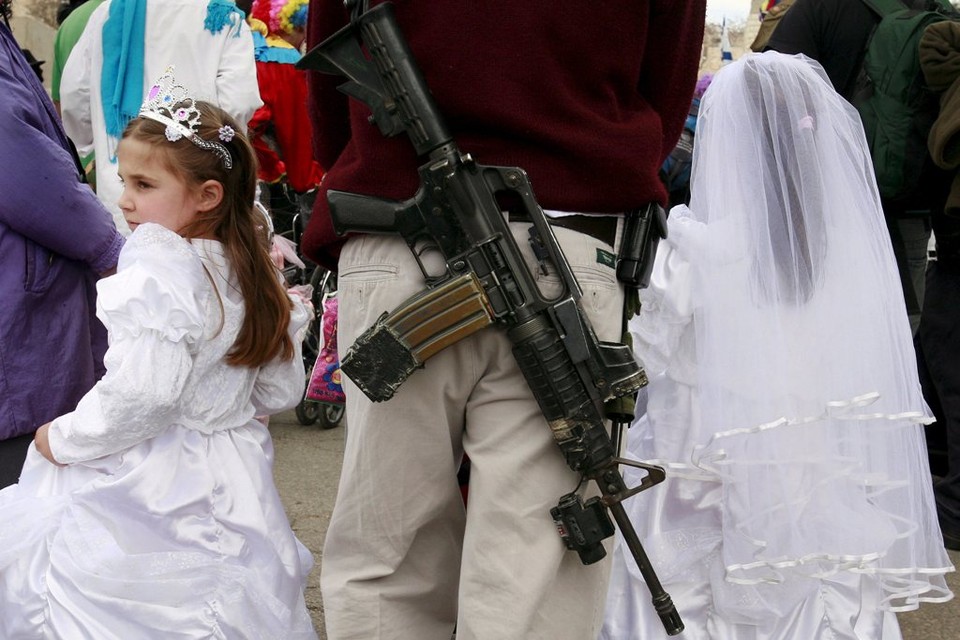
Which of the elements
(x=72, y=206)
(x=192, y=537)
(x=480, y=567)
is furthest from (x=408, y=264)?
(x=72, y=206)

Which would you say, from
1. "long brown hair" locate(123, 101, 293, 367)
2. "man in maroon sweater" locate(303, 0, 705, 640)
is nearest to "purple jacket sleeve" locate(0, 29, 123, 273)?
"long brown hair" locate(123, 101, 293, 367)

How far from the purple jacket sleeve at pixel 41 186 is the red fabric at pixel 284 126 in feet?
7.73

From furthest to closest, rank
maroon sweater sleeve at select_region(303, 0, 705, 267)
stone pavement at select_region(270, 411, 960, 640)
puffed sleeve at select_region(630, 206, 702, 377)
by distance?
stone pavement at select_region(270, 411, 960, 640)
puffed sleeve at select_region(630, 206, 702, 377)
maroon sweater sleeve at select_region(303, 0, 705, 267)

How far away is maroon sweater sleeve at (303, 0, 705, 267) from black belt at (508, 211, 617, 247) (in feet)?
0.08

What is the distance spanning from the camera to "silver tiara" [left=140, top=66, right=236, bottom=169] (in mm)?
2436

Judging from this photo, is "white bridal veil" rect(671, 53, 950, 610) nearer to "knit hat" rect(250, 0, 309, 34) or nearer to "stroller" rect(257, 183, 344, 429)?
"stroller" rect(257, 183, 344, 429)

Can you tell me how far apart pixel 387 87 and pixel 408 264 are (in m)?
0.30

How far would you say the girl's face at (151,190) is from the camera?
7.98 feet

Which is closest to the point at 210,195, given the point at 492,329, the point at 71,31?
the point at 492,329

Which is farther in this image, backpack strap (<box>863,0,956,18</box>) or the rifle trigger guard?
backpack strap (<box>863,0,956,18</box>)

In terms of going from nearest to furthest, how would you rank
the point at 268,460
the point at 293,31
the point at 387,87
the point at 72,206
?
1. the point at 387,87
2. the point at 268,460
3. the point at 72,206
4. the point at 293,31

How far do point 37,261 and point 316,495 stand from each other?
5.57ft

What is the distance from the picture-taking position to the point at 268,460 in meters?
2.53

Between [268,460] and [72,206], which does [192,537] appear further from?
[72,206]
